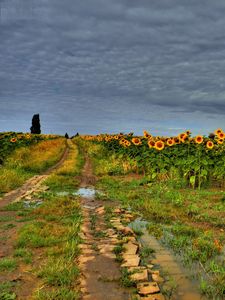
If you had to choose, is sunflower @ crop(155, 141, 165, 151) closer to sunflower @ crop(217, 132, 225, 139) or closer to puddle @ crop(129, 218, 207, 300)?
sunflower @ crop(217, 132, 225, 139)

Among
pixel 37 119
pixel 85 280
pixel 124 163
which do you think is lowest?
pixel 85 280

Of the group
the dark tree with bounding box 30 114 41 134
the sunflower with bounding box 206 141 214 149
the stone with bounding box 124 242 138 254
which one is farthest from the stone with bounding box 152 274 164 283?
the dark tree with bounding box 30 114 41 134

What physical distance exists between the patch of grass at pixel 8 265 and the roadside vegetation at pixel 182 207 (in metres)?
2.50

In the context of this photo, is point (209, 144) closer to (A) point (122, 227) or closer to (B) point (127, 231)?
(A) point (122, 227)

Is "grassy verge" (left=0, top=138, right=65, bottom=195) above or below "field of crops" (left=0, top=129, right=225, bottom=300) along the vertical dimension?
above

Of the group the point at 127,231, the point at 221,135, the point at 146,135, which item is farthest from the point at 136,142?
the point at 127,231

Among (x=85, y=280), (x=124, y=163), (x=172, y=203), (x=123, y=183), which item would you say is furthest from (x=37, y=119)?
(x=85, y=280)

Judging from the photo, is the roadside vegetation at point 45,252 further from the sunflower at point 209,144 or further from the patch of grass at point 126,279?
the sunflower at point 209,144

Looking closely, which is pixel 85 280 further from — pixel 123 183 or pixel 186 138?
pixel 186 138

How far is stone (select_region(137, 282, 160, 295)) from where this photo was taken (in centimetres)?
466

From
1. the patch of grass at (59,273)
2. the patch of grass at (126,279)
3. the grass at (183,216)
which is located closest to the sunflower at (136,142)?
the grass at (183,216)

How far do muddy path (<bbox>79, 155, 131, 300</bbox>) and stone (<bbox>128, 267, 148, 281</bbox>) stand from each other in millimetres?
196

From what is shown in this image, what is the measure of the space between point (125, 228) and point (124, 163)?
1208cm

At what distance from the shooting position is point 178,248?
6.49 metres
